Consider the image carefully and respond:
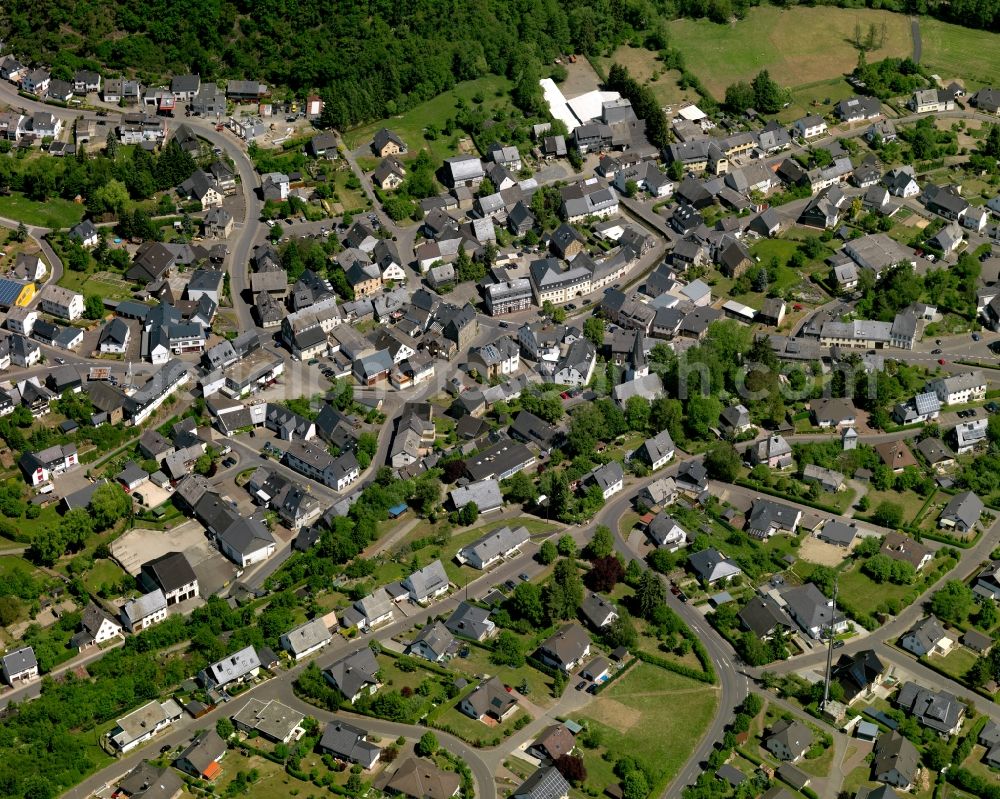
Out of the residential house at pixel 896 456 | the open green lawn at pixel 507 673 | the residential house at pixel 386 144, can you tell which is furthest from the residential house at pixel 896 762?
the residential house at pixel 386 144

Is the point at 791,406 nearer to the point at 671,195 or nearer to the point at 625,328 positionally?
the point at 625,328

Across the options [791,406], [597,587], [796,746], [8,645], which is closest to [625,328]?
[791,406]

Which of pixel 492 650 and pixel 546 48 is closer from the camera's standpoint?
pixel 492 650

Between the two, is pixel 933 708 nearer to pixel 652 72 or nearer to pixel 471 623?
pixel 471 623

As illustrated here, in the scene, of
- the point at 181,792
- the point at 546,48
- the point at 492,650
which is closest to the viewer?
the point at 181,792

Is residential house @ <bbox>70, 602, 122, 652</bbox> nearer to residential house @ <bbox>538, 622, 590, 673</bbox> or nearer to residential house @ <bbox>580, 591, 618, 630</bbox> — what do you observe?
residential house @ <bbox>538, 622, 590, 673</bbox>

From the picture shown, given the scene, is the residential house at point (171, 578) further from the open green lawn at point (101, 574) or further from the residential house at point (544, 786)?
the residential house at point (544, 786)
